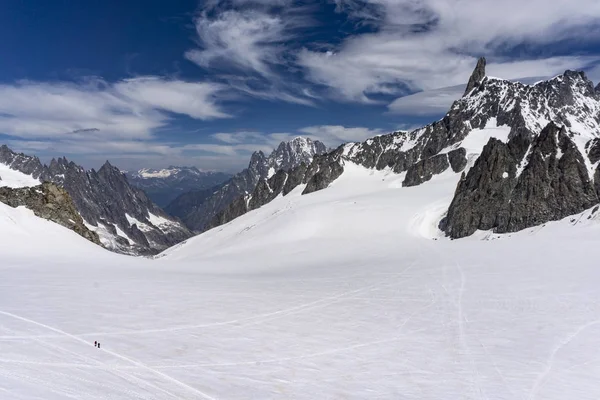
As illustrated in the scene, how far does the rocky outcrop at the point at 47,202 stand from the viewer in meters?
53.5

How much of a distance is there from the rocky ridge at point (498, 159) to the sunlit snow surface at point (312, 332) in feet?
100

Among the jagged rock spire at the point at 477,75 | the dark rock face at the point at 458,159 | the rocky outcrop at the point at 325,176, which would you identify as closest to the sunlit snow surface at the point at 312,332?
the dark rock face at the point at 458,159

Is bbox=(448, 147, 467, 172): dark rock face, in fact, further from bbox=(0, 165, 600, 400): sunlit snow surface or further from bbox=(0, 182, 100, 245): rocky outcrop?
bbox=(0, 182, 100, 245): rocky outcrop

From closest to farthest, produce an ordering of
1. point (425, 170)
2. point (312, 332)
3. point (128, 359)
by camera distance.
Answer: point (128, 359) < point (312, 332) < point (425, 170)

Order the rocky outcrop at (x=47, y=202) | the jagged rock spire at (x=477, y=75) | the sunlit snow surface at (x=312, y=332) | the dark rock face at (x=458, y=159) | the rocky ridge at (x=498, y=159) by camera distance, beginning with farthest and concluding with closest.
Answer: the jagged rock spire at (x=477, y=75) < the dark rock face at (x=458, y=159) < the rocky ridge at (x=498, y=159) < the rocky outcrop at (x=47, y=202) < the sunlit snow surface at (x=312, y=332)

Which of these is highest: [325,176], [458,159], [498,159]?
[458,159]

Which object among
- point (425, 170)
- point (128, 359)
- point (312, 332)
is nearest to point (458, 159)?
point (425, 170)

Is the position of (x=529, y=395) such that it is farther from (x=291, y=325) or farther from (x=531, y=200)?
(x=531, y=200)

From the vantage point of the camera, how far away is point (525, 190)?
66.8m

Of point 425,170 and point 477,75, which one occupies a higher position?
point 477,75

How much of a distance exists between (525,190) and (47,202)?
245 feet

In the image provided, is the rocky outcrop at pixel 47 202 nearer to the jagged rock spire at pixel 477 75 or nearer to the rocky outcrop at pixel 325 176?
the rocky outcrop at pixel 325 176

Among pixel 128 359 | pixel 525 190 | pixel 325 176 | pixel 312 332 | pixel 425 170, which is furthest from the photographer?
pixel 325 176

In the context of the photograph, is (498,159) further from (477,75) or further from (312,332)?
(477,75)
